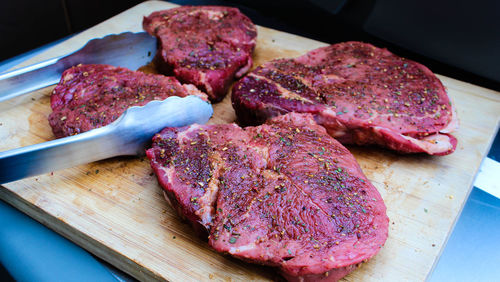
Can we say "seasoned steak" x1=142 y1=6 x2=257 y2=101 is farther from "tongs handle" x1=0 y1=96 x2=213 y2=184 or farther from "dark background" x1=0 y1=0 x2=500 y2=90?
"dark background" x1=0 y1=0 x2=500 y2=90

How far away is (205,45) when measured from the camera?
3354 millimetres

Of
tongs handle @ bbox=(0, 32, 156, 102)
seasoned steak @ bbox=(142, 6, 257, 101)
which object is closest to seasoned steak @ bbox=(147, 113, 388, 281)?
seasoned steak @ bbox=(142, 6, 257, 101)

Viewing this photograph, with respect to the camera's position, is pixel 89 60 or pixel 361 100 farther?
pixel 89 60

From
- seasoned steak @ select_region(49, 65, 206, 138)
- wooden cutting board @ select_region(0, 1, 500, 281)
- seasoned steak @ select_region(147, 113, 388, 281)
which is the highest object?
seasoned steak @ select_region(49, 65, 206, 138)

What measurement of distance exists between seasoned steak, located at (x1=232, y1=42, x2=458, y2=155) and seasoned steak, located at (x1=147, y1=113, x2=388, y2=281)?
27cm

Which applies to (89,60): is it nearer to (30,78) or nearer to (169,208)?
(30,78)

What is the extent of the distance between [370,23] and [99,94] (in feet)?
8.18

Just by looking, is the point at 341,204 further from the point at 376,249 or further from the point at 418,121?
the point at 418,121

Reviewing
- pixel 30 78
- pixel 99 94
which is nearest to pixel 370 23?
pixel 99 94

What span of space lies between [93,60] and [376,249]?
257 centimetres

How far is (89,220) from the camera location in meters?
2.24

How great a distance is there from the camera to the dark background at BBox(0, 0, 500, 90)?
3145 millimetres

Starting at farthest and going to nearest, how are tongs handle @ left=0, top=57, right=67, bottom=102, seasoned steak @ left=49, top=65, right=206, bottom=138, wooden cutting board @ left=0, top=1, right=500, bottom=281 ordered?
tongs handle @ left=0, top=57, right=67, bottom=102 → seasoned steak @ left=49, top=65, right=206, bottom=138 → wooden cutting board @ left=0, top=1, right=500, bottom=281

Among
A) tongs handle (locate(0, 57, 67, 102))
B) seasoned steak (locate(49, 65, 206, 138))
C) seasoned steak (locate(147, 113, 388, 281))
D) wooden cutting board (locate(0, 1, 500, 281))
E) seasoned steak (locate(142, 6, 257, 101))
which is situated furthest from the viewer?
seasoned steak (locate(142, 6, 257, 101))
